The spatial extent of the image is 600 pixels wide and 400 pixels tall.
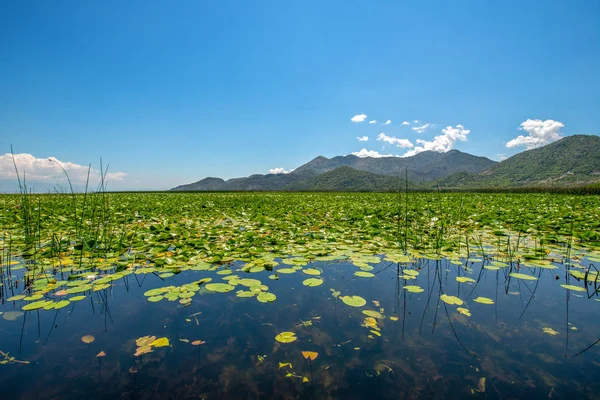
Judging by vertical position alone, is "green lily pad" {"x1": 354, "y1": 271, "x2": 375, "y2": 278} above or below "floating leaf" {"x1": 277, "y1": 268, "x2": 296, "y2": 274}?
below

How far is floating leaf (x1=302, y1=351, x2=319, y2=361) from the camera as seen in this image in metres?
1.95

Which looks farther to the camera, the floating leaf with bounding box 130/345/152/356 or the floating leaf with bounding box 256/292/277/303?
the floating leaf with bounding box 256/292/277/303

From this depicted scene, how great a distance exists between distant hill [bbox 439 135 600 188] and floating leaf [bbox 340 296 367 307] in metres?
133

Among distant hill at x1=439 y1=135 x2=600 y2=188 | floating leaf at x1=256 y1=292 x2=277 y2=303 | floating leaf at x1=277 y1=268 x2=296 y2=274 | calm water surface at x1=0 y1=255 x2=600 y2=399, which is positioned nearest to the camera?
calm water surface at x1=0 y1=255 x2=600 y2=399

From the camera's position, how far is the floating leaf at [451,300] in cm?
287

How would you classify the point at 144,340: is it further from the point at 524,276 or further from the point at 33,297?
the point at 524,276

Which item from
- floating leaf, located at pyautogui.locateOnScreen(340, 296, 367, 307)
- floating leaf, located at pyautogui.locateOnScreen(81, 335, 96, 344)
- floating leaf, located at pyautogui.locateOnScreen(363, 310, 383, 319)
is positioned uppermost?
→ floating leaf, located at pyautogui.locateOnScreen(81, 335, 96, 344)

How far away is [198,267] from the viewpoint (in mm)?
3885

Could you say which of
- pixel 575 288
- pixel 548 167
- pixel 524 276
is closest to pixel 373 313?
pixel 524 276

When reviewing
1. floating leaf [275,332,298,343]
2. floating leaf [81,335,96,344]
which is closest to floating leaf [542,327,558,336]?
floating leaf [275,332,298,343]

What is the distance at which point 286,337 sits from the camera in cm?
219

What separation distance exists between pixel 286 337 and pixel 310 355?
0.94 feet

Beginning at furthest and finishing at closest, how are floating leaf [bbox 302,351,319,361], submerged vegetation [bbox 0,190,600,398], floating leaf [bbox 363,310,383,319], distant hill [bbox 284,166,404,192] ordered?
distant hill [bbox 284,166,404,192]
floating leaf [bbox 363,310,383,319]
floating leaf [bbox 302,351,319,361]
submerged vegetation [bbox 0,190,600,398]

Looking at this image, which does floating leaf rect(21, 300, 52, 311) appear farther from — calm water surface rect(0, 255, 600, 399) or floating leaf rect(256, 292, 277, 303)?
floating leaf rect(256, 292, 277, 303)
